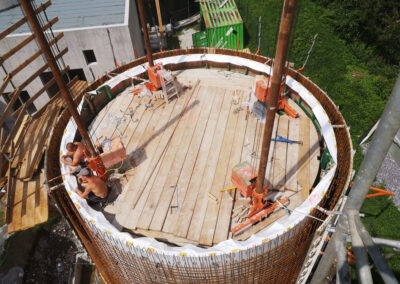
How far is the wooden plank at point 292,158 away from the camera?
10.0 m

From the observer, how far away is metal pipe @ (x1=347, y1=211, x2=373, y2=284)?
398 cm

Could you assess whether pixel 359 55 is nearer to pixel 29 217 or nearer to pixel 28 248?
pixel 29 217

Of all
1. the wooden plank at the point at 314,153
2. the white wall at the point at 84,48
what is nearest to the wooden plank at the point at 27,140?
the white wall at the point at 84,48

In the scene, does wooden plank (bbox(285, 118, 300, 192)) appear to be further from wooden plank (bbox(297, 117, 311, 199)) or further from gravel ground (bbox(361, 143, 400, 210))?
gravel ground (bbox(361, 143, 400, 210))

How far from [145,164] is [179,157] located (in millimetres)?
1292

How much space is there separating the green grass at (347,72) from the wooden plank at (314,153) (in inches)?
263

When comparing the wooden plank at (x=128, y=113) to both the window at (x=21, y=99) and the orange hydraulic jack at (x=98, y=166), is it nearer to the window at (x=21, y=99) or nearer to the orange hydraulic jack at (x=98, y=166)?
the orange hydraulic jack at (x=98, y=166)

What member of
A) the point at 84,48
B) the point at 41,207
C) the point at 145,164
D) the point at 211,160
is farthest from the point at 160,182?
the point at 84,48

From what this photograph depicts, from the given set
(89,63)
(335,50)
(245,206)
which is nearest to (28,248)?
(89,63)

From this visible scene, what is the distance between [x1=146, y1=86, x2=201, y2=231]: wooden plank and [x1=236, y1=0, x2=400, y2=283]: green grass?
924 cm

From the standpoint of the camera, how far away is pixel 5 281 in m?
14.9

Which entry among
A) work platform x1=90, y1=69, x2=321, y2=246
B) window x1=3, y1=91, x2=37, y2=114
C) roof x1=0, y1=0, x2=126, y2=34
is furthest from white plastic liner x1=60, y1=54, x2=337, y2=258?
window x1=3, y1=91, x2=37, y2=114

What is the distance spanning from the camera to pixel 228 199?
9.77m

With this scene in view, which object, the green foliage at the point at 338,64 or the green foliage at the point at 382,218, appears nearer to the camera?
the green foliage at the point at 382,218
